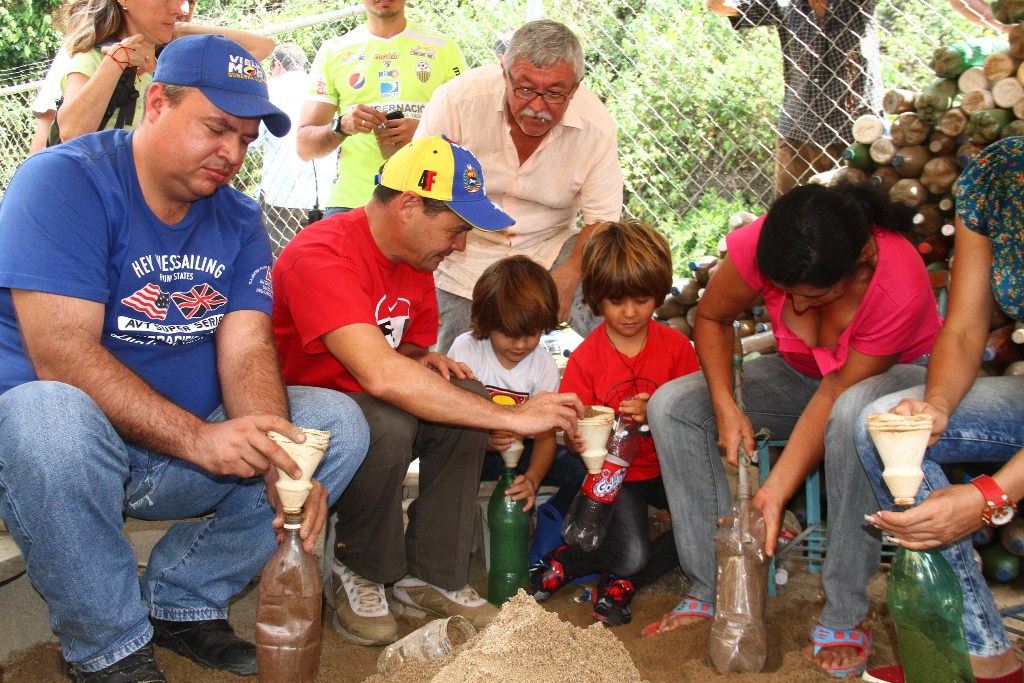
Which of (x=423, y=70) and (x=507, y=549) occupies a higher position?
(x=423, y=70)

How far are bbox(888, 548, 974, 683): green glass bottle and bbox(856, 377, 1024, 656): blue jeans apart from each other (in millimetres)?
69

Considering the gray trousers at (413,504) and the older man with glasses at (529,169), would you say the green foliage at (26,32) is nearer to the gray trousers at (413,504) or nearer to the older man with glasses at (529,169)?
the older man with glasses at (529,169)

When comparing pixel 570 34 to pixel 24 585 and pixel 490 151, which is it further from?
pixel 24 585

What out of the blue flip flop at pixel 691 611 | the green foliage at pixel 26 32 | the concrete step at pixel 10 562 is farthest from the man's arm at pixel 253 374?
the green foliage at pixel 26 32

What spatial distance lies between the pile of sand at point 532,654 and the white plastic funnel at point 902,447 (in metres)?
0.81

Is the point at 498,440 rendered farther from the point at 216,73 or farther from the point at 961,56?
the point at 961,56

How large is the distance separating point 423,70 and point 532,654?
3290mm

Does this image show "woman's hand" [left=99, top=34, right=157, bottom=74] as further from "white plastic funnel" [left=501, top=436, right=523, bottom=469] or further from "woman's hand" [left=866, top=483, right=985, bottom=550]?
"woman's hand" [left=866, top=483, right=985, bottom=550]

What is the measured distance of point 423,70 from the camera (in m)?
4.77

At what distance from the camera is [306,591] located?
97.8 inches

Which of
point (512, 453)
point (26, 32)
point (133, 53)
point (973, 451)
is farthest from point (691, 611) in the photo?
point (26, 32)

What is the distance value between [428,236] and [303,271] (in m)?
0.42

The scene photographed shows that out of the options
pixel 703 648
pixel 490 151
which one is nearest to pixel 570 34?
pixel 490 151

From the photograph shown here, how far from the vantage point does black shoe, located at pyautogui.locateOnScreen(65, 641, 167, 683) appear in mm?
2475
